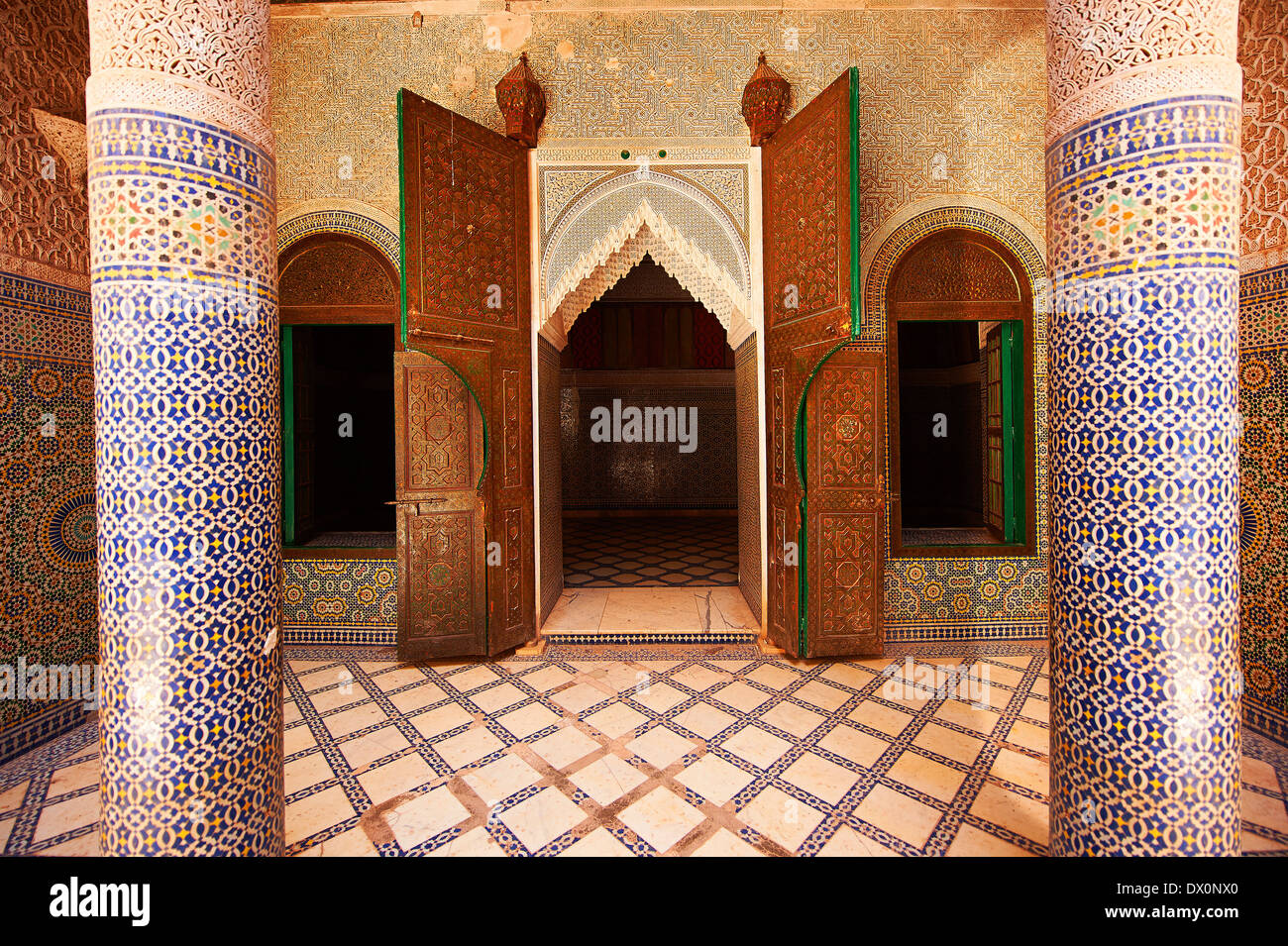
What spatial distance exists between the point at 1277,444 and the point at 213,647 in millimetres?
3488

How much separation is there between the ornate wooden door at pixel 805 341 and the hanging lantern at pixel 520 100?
48.8 inches

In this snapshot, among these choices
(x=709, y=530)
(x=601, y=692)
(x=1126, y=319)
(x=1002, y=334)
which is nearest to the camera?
(x=1126, y=319)

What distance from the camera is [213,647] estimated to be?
121 cm

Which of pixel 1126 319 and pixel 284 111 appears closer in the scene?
pixel 1126 319

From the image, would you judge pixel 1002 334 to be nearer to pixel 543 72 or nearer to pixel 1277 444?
pixel 1277 444

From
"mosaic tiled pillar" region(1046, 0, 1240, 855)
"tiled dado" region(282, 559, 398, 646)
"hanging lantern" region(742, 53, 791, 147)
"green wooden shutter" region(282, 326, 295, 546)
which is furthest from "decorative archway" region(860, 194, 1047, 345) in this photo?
"green wooden shutter" region(282, 326, 295, 546)

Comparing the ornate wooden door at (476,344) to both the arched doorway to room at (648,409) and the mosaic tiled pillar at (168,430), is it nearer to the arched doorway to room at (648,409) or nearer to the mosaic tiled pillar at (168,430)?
the mosaic tiled pillar at (168,430)

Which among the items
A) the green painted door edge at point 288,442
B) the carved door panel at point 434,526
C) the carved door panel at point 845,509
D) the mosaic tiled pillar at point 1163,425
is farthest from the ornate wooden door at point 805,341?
the green painted door edge at point 288,442

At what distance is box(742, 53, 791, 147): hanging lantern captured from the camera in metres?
2.82

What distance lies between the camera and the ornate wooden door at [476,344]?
2.55 metres

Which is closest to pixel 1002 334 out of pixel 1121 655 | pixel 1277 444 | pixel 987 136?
pixel 987 136

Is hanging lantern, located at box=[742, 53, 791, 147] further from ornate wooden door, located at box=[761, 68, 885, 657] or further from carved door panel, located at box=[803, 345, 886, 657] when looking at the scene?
carved door panel, located at box=[803, 345, 886, 657]

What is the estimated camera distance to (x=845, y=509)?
288 cm

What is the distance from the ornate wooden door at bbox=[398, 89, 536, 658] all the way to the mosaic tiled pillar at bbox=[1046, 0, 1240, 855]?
2.37 m
